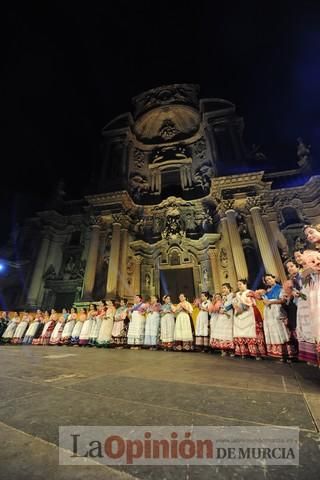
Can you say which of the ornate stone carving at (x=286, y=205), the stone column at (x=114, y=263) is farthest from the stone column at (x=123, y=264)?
the ornate stone carving at (x=286, y=205)

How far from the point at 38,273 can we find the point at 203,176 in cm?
1535

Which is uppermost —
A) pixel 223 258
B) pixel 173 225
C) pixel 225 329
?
pixel 173 225

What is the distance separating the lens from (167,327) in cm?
645

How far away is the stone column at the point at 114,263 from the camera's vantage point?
12629 mm

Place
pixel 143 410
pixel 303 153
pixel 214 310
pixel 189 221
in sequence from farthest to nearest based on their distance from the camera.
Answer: pixel 303 153 → pixel 189 221 → pixel 214 310 → pixel 143 410

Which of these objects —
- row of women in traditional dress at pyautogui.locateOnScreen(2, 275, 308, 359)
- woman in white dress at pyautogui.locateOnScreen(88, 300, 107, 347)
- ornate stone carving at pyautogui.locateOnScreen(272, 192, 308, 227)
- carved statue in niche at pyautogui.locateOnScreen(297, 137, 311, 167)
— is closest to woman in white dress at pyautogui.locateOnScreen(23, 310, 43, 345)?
row of women in traditional dress at pyautogui.locateOnScreen(2, 275, 308, 359)

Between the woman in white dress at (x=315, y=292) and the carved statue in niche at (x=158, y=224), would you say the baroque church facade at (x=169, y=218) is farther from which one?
the woman in white dress at (x=315, y=292)

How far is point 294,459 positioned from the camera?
0.84 m

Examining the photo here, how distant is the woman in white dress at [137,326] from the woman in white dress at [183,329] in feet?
4.22

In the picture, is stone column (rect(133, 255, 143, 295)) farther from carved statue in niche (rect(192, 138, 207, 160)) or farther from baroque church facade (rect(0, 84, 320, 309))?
carved statue in niche (rect(192, 138, 207, 160))

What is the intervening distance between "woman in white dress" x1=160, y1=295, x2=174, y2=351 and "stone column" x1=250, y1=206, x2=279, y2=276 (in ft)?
23.9

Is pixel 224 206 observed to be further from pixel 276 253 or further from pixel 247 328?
pixel 247 328

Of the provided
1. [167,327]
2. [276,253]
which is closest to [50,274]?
[167,327]

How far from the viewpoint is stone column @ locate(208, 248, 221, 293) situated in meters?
13.2
